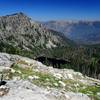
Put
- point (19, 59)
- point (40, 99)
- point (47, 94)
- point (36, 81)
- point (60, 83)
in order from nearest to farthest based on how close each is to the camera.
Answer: point (40, 99) < point (47, 94) < point (36, 81) < point (60, 83) < point (19, 59)

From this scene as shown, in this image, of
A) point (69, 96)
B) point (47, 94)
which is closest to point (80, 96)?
point (69, 96)

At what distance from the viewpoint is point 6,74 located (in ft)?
207

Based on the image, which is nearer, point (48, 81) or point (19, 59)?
point (48, 81)

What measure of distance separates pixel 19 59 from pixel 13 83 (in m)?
58.2

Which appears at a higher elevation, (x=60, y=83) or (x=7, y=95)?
(x=7, y=95)

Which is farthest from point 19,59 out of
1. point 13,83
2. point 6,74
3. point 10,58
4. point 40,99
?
point 40,99

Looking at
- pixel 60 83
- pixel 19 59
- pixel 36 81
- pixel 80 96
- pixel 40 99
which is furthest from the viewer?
pixel 19 59

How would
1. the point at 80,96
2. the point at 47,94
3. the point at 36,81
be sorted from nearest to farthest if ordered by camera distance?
1. the point at 47,94
2. the point at 80,96
3. the point at 36,81

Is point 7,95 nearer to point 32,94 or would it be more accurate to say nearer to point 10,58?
point 32,94

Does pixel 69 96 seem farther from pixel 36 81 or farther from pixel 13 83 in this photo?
pixel 36 81

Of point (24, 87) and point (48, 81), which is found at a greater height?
point (24, 87)

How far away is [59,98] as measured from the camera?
122 feet

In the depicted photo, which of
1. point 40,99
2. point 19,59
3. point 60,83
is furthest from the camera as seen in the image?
point 19,59

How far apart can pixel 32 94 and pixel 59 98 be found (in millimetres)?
3769
